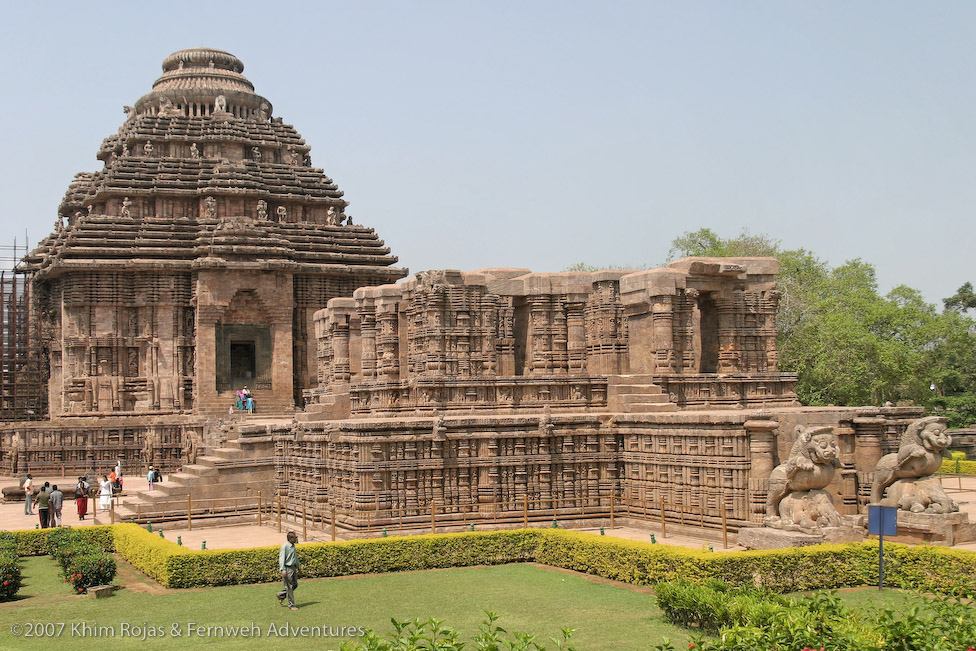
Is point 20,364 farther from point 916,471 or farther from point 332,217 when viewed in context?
point 916,471

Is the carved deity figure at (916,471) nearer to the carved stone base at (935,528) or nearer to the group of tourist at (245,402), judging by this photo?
the carved stone base at (935,528)

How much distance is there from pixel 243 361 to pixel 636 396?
2126 centimetres

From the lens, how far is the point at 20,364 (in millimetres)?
51812

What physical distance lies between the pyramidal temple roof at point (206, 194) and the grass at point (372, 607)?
2363 centimetres

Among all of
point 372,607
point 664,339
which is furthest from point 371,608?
point 664,339

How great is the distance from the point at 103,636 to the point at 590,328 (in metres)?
13.5

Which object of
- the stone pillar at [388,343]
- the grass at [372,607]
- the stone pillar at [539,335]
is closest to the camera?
the grass at [372,607]

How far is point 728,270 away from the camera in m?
Result: 25.2

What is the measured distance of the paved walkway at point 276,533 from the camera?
66.9ft

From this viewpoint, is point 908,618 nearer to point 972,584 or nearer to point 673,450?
point 972,584

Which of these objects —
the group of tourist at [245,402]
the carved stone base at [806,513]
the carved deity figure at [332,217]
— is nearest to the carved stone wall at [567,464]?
the carved stone base at [806,513]

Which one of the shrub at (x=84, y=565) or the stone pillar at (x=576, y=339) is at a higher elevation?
the stone pillar at (x=576, y=339)

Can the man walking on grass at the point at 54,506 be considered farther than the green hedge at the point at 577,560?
Yes

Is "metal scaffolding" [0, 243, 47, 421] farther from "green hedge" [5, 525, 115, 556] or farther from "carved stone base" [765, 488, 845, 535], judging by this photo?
"carved stone base" [765, 488, 845, 535]
